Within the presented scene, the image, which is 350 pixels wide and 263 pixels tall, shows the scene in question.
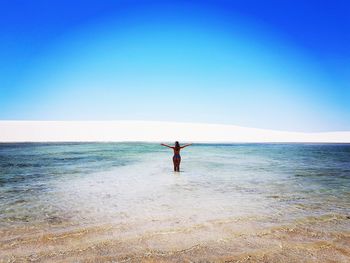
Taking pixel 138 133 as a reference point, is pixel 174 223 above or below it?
below

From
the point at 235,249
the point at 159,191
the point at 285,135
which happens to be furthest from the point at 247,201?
the point at 285,135

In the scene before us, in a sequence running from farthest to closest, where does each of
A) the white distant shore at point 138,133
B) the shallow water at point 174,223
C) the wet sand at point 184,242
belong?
the white distant shore at point 138,133
the shallow water at point 174,223
the wet sand at point 184,242

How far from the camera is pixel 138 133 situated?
108m

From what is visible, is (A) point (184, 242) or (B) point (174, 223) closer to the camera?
(A) point (184, 242)

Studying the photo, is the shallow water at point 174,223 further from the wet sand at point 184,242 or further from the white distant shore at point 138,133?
the white distant shore at point 138,133

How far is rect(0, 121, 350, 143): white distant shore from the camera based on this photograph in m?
92.4

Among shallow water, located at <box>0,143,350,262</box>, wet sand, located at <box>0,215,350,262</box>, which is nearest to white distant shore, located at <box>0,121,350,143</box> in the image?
shallow water, located at <box>0,143,350,262</box>

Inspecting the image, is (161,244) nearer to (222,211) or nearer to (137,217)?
(137,217)

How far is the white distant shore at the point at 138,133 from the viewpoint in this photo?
9238cm

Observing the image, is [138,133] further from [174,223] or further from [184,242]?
[184,242]

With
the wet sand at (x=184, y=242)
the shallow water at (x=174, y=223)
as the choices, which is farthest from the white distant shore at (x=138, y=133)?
the wet sand at (x=184, y=242)

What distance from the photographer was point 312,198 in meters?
9.71

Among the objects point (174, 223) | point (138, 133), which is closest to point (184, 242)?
point (174, 223)

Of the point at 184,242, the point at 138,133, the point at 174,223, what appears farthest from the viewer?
the point at 138,133
